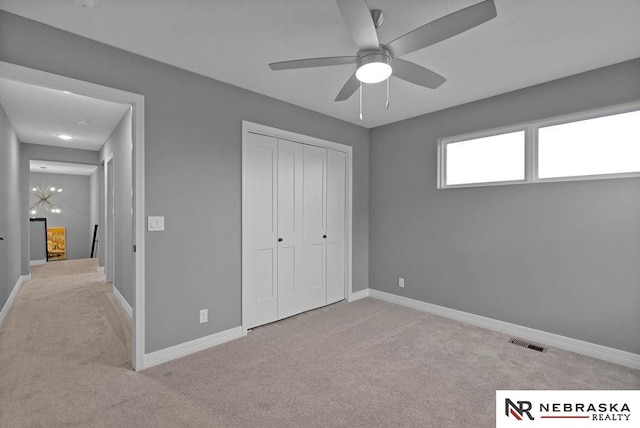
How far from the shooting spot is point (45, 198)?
8.61m

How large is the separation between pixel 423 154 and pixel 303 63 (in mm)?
2483

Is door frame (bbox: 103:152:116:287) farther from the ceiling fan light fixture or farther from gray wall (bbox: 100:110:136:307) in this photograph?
the ceiling fan light fixture

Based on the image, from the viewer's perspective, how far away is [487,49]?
7.90 ft

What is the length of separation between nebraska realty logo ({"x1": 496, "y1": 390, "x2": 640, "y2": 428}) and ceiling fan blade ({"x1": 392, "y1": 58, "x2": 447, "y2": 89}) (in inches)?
84.5

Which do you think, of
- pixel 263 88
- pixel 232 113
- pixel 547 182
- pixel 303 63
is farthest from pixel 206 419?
pixel 547 182

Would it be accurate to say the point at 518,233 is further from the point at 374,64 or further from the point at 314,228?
the point at 374,64

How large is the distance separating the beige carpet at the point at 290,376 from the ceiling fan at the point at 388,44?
2108mm

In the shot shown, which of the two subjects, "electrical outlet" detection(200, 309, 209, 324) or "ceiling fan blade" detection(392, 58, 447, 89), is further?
"electrical outlet" detection(200, 309, 209, 324)

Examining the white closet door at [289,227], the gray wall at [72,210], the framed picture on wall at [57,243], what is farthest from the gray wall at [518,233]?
the framed picture on wall at [57,243]

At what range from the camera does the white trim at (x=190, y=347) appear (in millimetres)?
2564

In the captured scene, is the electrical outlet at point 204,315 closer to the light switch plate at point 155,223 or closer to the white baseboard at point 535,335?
the light switch plate at point 155,223

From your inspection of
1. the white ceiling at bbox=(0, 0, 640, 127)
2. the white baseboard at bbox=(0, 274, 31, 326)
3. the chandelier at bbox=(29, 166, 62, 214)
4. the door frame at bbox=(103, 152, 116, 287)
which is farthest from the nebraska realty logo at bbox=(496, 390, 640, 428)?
the chandelier at bbox=(29, 166, 62, 214)

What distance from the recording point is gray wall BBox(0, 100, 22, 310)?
12.1 ft

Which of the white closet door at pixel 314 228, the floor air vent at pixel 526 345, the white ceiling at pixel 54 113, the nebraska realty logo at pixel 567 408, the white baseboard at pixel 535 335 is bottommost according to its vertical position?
the nebraska realty logo at pixel 567 408
